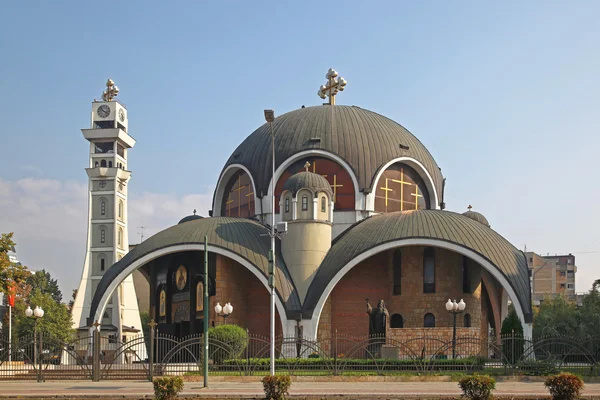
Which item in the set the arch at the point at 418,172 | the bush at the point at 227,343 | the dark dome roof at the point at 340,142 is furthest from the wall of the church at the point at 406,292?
the bush at the point at 227,343

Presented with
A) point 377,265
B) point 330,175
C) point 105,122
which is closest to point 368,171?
point 330,175

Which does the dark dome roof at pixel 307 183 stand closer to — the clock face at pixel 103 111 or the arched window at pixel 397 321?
the arched window at pixel 397 321

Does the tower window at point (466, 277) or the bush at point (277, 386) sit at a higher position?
the tower window at point (466, 277)

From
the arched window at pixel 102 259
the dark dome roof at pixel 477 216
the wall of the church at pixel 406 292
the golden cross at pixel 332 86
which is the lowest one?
the wall of the church at pixel 406 292

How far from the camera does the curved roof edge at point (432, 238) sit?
114 feet

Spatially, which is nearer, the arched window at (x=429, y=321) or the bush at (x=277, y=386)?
the bush at (x=277, y=386)

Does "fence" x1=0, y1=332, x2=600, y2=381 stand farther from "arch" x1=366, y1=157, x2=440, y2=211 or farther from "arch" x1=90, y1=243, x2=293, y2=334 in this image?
"arch" x1=366, y1=157, x2=440, y2=211

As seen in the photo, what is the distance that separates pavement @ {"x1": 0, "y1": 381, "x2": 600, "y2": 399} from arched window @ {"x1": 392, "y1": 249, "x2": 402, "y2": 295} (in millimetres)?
12134

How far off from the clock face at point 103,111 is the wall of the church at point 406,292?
2607cm

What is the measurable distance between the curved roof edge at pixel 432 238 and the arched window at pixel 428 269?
4.16 ft

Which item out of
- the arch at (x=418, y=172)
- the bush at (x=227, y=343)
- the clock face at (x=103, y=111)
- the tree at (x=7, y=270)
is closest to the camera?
the tree at (x=7, y=270)

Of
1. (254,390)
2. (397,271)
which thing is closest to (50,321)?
(397,271)

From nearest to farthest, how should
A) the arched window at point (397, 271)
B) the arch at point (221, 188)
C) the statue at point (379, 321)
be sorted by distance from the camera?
the statue at point (379, 321) < the arched window at point (397, 271) < the arch at point (221, 188)

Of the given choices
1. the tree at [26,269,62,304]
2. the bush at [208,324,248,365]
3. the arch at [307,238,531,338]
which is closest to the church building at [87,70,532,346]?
the arch at [307,238,531,338]
